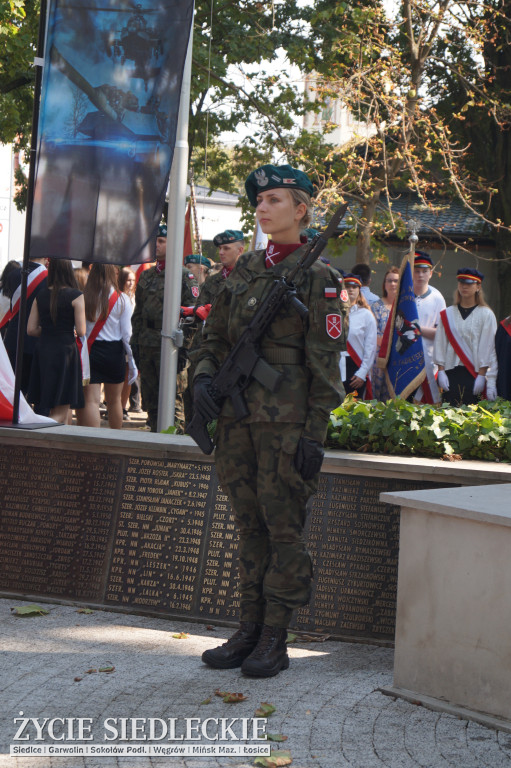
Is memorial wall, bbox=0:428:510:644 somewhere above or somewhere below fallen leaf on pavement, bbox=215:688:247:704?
above

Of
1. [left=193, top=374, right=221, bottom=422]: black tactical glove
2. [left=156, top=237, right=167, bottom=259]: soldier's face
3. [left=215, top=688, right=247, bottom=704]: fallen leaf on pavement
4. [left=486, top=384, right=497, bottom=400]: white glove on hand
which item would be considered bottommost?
[left=215, top=688, right=247, bottom=704]: fallen leaf on pavement

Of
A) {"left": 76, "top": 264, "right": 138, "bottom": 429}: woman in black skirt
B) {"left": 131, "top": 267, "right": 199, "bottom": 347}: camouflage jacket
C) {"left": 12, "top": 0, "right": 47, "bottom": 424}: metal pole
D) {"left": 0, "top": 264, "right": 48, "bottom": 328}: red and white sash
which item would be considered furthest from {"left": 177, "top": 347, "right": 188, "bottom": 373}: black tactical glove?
{"left": 12, "top": 0, "right": 47, "bottom": 424}: metal pole

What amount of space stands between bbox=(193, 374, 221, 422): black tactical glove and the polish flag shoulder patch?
1.99 ft

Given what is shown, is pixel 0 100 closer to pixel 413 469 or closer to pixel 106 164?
pixel 106 164

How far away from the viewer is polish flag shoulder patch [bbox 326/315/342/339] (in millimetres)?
4359

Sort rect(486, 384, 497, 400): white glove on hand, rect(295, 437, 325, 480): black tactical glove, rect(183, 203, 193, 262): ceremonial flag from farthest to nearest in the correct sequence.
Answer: rect(183, 203, 193, 262): ceremonial flag
rect(486, 384, 497, 400): white glove on hand
rect(295, 437, 325, 480): black tactical glove

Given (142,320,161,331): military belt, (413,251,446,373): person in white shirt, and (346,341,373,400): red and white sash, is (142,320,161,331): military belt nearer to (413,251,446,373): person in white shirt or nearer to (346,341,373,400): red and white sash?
(346,341,373,400): red and white sash

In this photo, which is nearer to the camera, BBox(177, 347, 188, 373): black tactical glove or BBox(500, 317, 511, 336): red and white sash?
BBox(500, 317, 511, 336): red and white sash

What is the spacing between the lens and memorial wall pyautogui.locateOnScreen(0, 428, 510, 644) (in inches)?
202

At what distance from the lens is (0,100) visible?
58.7 ft

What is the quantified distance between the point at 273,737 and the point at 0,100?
53.1 feet

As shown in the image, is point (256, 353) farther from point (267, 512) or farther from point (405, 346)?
point (405, 346)

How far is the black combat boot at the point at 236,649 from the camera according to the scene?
4.55 m

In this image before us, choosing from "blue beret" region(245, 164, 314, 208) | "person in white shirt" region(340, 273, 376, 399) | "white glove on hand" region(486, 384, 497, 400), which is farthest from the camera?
"person in white shirt" region(340, 273, 376, 399)
